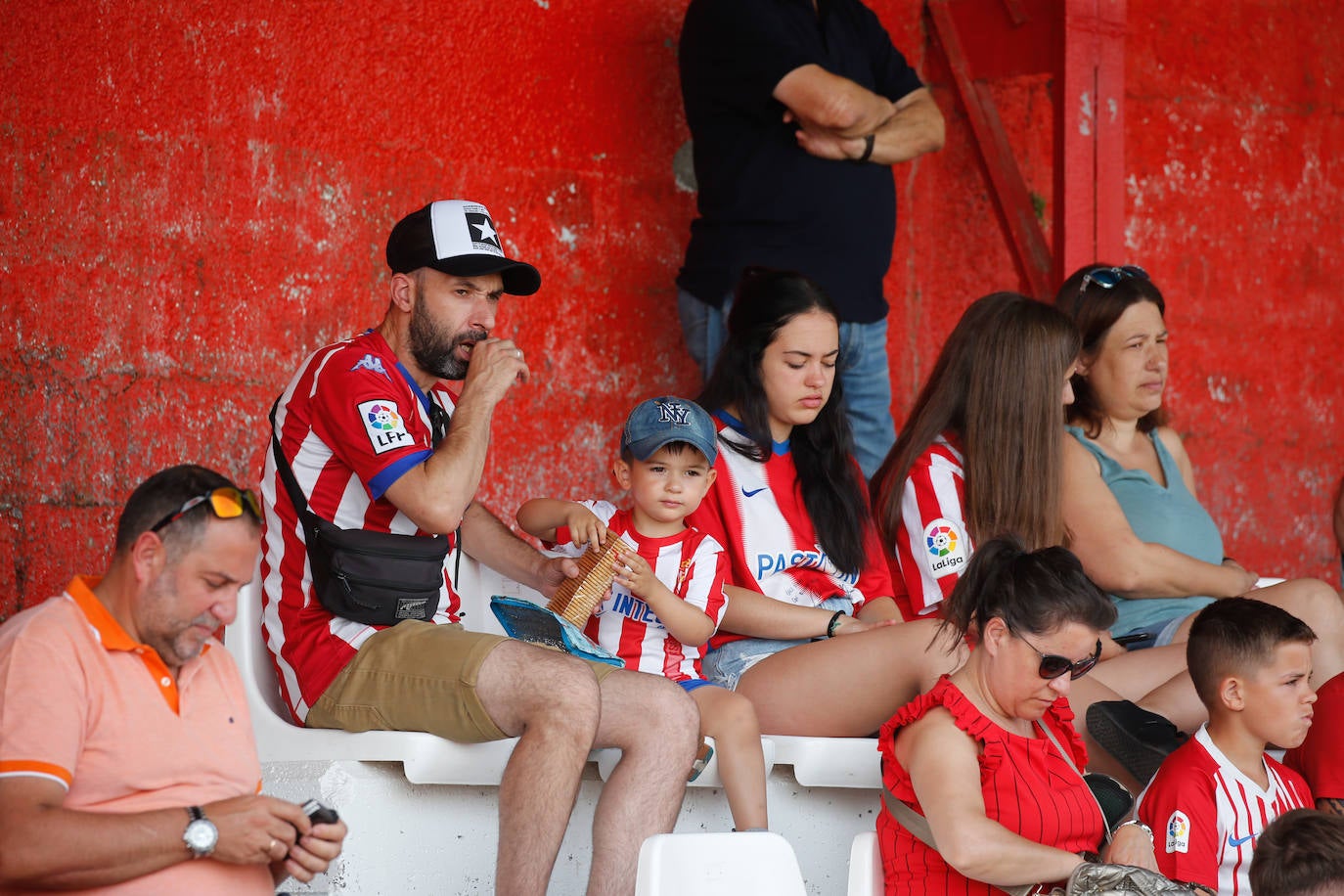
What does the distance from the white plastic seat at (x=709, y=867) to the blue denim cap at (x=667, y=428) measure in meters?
1.13

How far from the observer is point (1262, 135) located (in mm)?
5984

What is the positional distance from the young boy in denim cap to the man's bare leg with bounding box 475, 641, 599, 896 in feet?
1.50

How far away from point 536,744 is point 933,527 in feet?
4.35

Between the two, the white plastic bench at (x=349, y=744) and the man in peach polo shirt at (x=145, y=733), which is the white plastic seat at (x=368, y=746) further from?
the man in peach polo shirt at (x=145, y=733)

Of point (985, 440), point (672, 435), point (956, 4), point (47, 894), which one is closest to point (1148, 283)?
point (985, 440)

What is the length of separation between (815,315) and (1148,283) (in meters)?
1.10

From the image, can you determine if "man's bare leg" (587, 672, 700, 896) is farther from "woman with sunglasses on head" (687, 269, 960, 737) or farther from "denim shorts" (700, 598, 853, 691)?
"denim shorts" (700, 598, 853, 691)

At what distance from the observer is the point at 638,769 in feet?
9.47

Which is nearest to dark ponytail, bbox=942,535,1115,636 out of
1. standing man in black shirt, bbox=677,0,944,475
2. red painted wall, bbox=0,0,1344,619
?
standing man in black shirt, bbox=677,0,944,475

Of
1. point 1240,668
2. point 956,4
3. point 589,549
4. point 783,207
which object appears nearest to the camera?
point 1240,668

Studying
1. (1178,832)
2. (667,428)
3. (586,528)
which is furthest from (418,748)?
(1178,832)

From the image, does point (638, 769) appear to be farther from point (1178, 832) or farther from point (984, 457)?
point (984, 457)

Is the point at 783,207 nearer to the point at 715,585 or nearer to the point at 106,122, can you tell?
the point at 715,585

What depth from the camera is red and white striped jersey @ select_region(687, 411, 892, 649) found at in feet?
12.2
